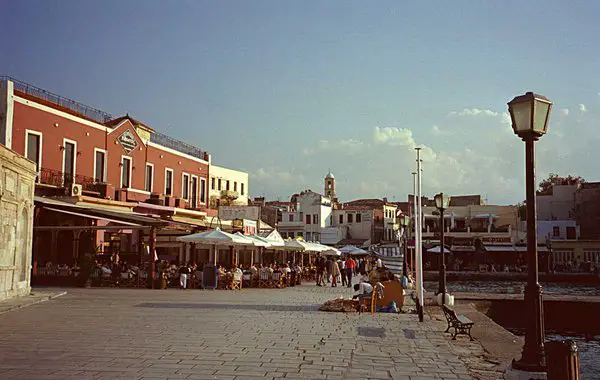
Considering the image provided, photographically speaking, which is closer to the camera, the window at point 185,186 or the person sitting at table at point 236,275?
the person sitting at table at point 236,275

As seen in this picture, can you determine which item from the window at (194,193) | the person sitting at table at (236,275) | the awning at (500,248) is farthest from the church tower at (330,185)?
the person sitting at table at (236,275)

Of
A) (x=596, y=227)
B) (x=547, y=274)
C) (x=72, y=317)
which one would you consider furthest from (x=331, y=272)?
(x=596, y=227)

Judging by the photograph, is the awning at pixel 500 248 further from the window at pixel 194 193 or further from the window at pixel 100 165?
the window at pixel 100 165

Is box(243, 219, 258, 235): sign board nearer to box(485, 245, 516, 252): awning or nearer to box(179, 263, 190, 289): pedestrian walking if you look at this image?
box(179, 263, 190, 289): pedestrian walking

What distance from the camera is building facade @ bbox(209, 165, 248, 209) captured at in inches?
2297

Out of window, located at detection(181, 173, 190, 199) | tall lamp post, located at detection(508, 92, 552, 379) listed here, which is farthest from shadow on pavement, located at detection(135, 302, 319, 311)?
window, located at detection(181, 173, 190, 199)

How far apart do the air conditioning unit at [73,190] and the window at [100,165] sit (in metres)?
4.18

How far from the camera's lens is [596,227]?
63.1 meters

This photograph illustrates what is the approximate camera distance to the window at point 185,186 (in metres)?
41.3

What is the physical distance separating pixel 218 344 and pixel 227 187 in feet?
169

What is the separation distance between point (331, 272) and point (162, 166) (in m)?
14.0

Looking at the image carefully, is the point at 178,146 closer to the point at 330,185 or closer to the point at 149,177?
the point at 149,177

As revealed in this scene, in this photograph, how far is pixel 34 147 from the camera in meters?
28.1

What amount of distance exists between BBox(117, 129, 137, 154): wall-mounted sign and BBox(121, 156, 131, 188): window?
568mm
